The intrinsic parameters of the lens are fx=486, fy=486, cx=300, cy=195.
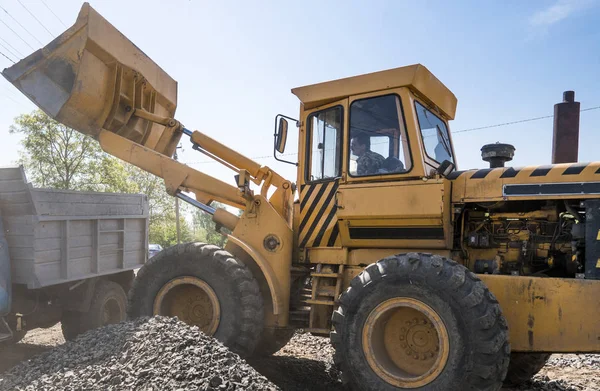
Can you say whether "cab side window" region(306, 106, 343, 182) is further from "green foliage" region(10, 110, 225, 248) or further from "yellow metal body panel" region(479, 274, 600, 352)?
"green foliage" region(10, 110, 225, 248)

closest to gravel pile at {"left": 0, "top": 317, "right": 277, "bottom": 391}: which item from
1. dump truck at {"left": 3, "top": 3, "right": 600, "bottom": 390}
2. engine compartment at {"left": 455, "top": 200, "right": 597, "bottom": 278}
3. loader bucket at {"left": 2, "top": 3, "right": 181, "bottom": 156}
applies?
dump truck at {"left": 3, "top": 3, "right": 600, "bottom": 390}

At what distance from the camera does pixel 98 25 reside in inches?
213

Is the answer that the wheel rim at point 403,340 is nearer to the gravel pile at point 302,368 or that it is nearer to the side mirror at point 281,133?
the gravel pile at point 302,368

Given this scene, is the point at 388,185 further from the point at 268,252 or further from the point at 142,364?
the point at 142,364

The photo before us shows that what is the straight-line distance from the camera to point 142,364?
154 inches

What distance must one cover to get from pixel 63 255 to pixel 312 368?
10.7ft

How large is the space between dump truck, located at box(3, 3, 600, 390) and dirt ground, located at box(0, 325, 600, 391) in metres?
0.30

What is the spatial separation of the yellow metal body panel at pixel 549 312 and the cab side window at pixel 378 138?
139cm

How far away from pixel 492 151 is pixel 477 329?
198 centimetres

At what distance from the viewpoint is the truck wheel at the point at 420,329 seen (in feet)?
11.9

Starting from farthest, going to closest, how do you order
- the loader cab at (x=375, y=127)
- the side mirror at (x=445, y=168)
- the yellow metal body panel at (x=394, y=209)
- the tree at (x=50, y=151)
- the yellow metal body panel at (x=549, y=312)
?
the tree at (x=50, y=151)
the loader cab at (x=375, y=127)
the side mirror at (x=445, y=168)
the yellow metal body panel at (x=394, y=209)
the yellow metal body panel at (x=549, y=312)

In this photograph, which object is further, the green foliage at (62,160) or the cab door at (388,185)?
the green foliage at (62,160)

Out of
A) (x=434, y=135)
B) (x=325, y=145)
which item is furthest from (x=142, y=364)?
(x=434, y=135)

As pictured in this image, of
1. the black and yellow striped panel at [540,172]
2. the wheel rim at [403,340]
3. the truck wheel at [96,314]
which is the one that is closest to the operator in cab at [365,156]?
the black and yellow striped panel at [540,172]
